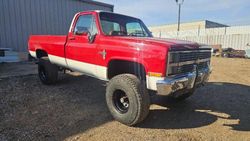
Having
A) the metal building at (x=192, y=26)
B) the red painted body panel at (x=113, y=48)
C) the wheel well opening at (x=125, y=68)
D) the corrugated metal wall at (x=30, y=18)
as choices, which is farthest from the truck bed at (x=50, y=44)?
the metal building at (x=192, y=26)

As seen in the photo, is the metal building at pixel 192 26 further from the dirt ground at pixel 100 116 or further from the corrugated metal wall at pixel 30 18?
the dirt ground at pixel 100 116

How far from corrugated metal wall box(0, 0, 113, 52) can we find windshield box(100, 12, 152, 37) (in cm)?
921

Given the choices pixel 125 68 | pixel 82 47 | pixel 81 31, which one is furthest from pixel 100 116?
pixel 81 31

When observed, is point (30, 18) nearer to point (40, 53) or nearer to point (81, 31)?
point (40, 53)

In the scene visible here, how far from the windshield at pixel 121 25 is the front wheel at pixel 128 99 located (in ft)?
4.18

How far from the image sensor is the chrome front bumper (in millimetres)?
3641

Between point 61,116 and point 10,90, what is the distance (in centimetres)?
256

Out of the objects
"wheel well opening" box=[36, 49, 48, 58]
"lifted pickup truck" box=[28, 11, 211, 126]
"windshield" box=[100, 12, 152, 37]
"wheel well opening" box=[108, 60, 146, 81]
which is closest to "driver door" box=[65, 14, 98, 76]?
"lifted pickup truck" box=[28, 11, 211, 126]

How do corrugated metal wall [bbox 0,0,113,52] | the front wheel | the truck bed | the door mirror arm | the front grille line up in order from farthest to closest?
corrugated metal wall [bbox 0,0,113,52], the truck bed, the door mirror arm, the front grille, the front wheel

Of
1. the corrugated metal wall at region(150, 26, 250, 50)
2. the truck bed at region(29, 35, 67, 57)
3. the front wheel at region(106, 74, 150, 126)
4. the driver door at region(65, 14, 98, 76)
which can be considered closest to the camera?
the front wheel at region(106, 74, 150, 126)

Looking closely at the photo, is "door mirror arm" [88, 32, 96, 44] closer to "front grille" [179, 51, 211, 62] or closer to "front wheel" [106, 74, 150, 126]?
"front wheel" [106, 74, 150, 126]

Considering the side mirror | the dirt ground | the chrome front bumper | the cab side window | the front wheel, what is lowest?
the dirt ground

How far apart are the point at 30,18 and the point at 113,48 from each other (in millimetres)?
10466

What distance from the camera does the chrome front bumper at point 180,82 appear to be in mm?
3641
